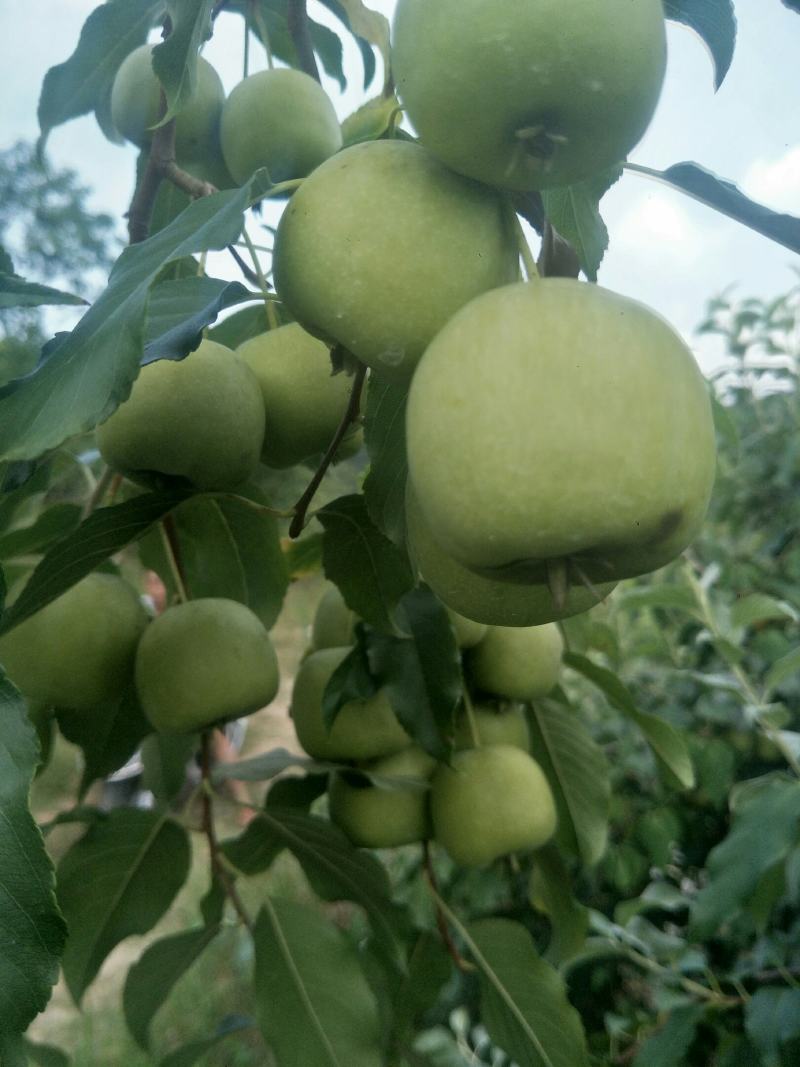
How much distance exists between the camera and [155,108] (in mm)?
1033

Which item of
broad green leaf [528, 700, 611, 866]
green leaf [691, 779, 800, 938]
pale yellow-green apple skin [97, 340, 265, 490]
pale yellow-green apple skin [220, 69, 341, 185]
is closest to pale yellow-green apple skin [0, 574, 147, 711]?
pale yellow-green apple skin [97, 340, 265, 490]

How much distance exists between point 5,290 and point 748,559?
2.04m

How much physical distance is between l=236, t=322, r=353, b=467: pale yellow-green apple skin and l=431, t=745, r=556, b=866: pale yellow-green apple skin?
1.32 feet

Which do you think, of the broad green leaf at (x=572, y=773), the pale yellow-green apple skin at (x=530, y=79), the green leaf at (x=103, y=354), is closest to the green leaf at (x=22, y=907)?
the green leaf at (x=103, y=354)

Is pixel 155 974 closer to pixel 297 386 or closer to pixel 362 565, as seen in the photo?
pixel 362 565

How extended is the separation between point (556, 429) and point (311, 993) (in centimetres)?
75

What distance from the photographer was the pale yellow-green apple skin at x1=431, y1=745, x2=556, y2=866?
0.97 metres

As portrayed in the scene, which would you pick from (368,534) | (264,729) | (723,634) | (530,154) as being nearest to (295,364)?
Answer: (368,534)

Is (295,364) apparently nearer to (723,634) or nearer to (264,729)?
(723,634)

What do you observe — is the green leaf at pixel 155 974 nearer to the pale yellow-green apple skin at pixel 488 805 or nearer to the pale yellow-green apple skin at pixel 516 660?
the pale yellow-green apple skin at pixel 488 805

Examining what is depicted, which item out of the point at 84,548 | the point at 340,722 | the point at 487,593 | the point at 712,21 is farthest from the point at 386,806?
the point at 712,21

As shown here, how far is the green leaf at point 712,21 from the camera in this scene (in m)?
0.53

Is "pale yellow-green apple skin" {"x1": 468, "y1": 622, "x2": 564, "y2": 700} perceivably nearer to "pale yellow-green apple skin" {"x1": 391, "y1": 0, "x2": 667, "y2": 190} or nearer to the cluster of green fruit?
the cluster of green fruit

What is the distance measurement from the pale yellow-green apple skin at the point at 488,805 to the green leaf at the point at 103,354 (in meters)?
0.62
